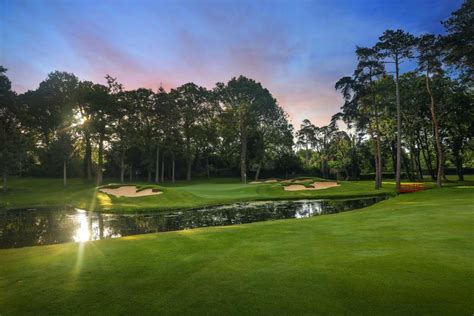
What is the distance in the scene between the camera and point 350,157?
65.4 metres

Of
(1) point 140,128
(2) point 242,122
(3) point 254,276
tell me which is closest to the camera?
(3) point 254,276

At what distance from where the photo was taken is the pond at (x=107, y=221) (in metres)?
15.0

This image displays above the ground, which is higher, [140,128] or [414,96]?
[414,96]

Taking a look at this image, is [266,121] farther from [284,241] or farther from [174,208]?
[284,241]

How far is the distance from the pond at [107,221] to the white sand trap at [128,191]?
20.8 feet

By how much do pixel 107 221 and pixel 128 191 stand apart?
13698 mm

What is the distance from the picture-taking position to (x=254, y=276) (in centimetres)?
600

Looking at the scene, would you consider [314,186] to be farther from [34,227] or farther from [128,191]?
[34,227]

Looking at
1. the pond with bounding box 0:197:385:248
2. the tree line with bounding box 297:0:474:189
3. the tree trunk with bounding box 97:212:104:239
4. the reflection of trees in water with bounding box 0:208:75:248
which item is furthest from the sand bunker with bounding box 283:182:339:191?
the reflection of trees in water with bounding box 0:208:75:248

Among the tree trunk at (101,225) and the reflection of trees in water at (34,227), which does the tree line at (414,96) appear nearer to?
the tree trunk at (101,225)

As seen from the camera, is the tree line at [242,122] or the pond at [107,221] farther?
the tree line at [242,122]

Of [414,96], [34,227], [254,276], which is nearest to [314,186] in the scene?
[414,96]

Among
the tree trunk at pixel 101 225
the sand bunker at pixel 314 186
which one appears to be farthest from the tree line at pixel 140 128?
the tree trunk at pixel 101 225

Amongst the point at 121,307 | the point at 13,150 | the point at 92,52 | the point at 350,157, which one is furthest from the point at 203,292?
the point at 350,157
